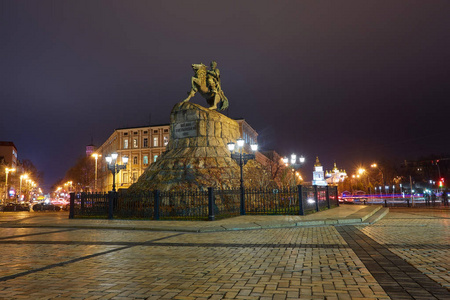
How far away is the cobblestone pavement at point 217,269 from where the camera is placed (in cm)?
446

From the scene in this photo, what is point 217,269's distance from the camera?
232 inches

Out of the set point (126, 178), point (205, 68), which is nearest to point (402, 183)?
point (126, 178)

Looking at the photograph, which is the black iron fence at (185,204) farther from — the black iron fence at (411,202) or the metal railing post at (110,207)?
the black iron fence at (411,202)

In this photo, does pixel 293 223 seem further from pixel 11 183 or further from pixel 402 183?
pixel 402 183

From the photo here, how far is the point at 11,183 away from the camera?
6925 cm

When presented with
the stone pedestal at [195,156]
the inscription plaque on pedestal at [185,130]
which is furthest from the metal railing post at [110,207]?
the inscription plaque on pedestal at [185,130]

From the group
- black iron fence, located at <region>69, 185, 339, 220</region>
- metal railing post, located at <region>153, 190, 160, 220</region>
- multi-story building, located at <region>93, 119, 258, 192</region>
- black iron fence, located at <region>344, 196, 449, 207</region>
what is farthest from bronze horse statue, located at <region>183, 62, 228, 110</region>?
multi-story building, located at <region>93, 119, 258, 192</region>

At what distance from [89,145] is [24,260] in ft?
425

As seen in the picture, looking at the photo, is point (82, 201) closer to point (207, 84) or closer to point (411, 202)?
point (207, 84)

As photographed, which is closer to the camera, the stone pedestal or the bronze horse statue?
the stone pedestal

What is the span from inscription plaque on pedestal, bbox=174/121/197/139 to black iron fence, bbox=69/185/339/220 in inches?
238

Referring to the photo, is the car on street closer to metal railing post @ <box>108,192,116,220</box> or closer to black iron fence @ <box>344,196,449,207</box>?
metal railing post @ <box>108,192,116,220</box>

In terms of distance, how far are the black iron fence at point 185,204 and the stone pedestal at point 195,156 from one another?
4.51 feet

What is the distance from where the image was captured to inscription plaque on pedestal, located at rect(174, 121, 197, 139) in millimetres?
23000
